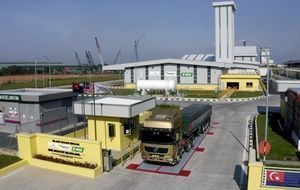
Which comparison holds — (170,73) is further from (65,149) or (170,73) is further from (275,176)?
(275,176)

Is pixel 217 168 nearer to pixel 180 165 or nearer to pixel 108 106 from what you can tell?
pixel 180 165

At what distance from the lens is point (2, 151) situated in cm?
2236

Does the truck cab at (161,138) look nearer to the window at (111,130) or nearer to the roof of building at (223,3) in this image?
the window at (111,130)

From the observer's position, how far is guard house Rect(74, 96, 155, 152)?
2156 cm

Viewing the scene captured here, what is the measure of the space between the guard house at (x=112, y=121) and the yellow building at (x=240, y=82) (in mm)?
42920

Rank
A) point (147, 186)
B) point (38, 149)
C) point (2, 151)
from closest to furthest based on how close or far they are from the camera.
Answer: point (147, 186)
point (38, 149)
point (2, 151)

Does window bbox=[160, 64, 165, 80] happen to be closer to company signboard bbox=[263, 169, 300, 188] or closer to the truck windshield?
the truck windshield

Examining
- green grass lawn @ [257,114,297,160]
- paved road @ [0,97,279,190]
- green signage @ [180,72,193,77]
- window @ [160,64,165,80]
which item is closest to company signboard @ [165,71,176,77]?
window @ [160,64,165,80]

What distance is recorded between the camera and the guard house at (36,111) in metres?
26.9

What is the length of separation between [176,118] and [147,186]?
4950mm

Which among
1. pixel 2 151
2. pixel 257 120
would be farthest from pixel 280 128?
pixel 2 151

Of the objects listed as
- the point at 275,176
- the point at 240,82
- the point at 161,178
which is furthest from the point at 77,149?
the point at 240,82

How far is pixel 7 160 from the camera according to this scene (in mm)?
20453

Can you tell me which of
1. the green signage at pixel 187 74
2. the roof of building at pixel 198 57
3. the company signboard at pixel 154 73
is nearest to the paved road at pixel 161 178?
the green signage at pixel 187 74
